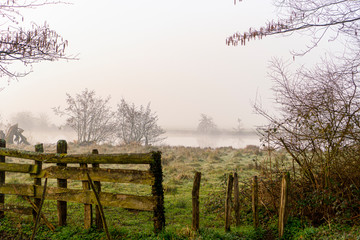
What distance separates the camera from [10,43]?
6438 millimetres

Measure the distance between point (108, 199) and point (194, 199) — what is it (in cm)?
172

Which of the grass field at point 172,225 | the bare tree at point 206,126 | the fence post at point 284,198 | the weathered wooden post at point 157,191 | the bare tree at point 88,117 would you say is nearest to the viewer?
the weathered wooden post at point 157,191

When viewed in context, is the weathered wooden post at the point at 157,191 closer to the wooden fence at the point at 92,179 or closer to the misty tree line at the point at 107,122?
the wooden fence at the point at 92,179

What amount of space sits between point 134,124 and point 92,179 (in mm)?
24181

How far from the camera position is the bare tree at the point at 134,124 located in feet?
94.5

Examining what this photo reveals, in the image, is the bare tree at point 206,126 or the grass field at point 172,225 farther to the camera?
the bare tree at point 206,126

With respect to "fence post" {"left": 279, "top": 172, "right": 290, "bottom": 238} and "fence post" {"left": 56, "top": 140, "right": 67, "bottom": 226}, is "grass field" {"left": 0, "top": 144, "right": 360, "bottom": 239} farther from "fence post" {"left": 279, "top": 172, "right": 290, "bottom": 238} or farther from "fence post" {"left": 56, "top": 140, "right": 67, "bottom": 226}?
"fence post" {"left": 279, "top": 172, "right": 290, "bottom": 238}

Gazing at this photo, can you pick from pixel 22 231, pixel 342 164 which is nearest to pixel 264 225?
pixel 342 164

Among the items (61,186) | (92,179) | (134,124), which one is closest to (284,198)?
(92,179)

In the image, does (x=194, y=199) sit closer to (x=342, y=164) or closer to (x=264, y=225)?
(x=264, y=225)

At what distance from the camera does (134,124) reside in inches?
1153

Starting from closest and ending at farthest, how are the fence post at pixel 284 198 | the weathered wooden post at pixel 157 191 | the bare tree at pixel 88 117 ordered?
the weathered wooden post at pixel 157 191, the fence post at pixel 284 198, the bare tree at pixel 88 117

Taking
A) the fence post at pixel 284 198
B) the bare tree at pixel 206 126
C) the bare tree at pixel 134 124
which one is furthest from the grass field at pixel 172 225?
the bare tree at pixel 206 126

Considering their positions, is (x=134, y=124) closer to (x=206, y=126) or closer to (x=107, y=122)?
(x=107, y=122)
